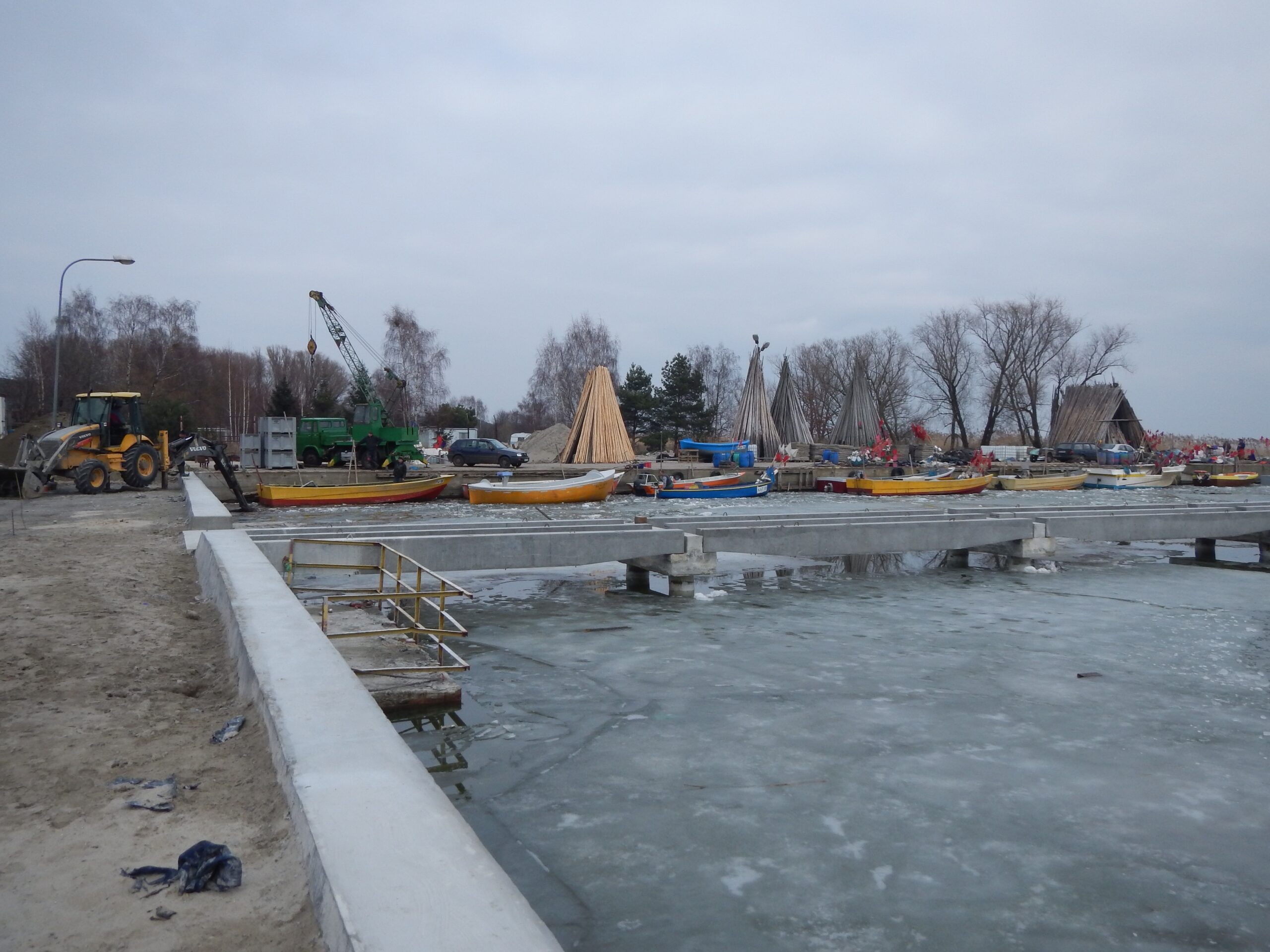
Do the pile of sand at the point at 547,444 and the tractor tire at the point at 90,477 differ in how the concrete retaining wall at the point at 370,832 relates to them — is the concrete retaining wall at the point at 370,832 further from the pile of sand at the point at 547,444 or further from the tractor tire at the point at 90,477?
the pile of sand at the point at 547,444

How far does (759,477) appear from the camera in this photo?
112 feet

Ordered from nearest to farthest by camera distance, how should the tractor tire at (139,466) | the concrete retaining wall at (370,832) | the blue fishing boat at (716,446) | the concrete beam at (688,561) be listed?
1. the concrete retaining wall at (370,832)
2. the concrete beam at (688,561)
3. the tractor tire at (139,466)
4. the blue fishing boat at (716,446)

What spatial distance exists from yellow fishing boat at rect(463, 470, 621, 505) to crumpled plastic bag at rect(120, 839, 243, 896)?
24828mm

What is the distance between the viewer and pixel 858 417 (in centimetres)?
4672

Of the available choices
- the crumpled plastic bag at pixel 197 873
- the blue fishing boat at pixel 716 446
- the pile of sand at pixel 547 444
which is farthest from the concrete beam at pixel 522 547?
the pile of sand at pixel 547 444

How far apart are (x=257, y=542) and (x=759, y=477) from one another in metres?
25.1

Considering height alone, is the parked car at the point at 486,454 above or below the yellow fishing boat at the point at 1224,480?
above

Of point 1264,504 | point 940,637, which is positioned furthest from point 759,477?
point 940,637

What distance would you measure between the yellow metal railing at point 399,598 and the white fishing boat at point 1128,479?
38.2m

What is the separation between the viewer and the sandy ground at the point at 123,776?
2555mm

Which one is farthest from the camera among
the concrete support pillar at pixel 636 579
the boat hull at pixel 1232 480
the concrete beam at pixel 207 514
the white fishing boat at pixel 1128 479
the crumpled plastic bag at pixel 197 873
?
the boat hull at pixel 1232 480

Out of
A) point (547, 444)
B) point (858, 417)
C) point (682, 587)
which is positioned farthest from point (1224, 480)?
point (682, 587)

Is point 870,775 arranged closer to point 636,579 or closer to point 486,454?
point 636,579

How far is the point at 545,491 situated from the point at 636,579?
1505 centimetres
